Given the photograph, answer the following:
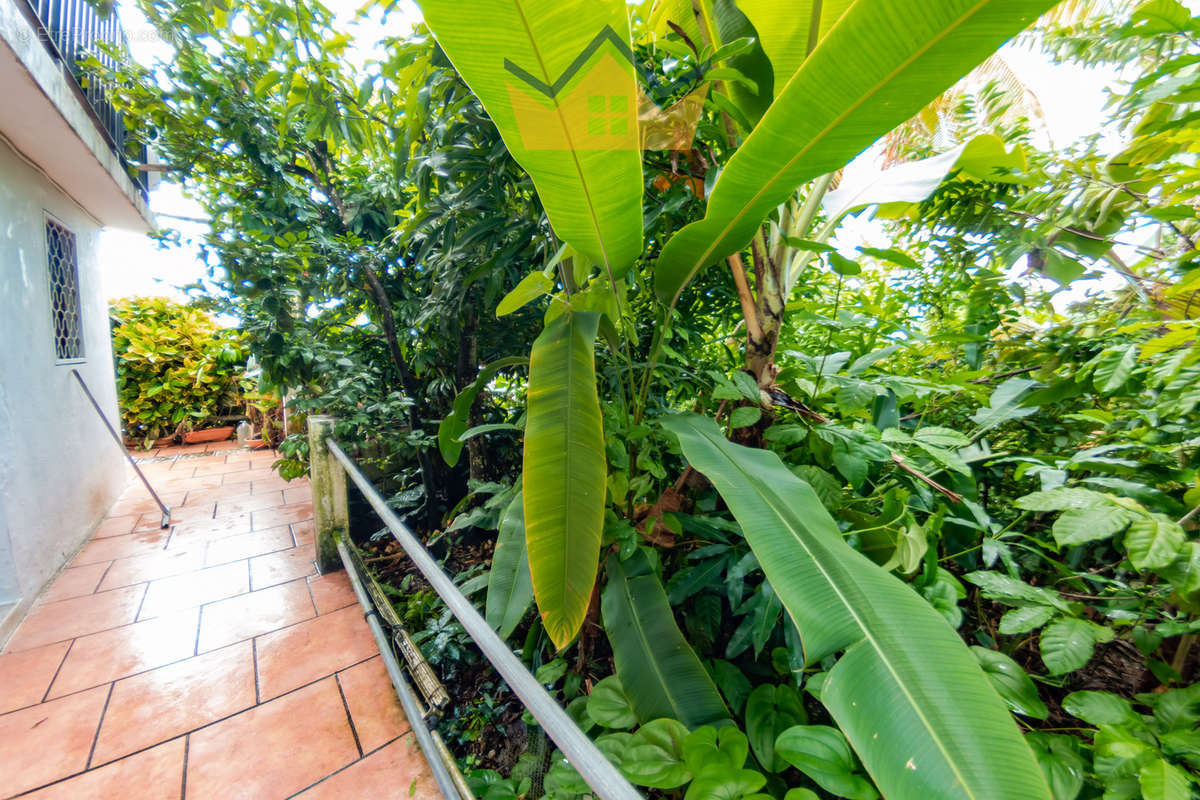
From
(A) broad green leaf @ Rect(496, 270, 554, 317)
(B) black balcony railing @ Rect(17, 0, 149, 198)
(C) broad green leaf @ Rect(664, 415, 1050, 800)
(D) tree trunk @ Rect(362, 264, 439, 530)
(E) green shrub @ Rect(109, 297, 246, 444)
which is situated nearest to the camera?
(C) broad green leaf @ Rect(664, 415, 1050, 800)

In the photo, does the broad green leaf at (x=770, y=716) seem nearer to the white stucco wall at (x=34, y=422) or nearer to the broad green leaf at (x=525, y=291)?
the broad green leaf at (x=525, y=291)

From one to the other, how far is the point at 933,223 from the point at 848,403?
0.74 meters

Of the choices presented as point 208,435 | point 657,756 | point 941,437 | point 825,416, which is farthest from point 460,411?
point 208,435

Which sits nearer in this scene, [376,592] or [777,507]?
[777,507]

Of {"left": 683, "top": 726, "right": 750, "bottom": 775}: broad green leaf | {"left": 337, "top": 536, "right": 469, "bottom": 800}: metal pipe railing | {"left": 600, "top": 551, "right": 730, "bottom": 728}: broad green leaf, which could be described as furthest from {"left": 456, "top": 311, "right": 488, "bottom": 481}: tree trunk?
{"left": 683, "top": 726, "right": 750, "bottom": 775}: broad green leaf

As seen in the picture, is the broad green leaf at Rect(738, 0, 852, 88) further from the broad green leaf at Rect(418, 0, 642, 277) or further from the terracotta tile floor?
the terracotta tile floor

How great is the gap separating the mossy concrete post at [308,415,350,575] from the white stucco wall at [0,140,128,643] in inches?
42.8

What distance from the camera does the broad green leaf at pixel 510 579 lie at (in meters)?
0.87

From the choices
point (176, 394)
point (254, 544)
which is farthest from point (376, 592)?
point (176, 394)

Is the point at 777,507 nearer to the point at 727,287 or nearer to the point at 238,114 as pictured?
the point at 727,287

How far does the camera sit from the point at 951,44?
0.51 m

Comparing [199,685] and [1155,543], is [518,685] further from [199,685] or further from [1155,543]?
[199,685]

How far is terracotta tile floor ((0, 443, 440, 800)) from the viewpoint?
1.17 meters

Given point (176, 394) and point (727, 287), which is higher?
point (727, 287)
